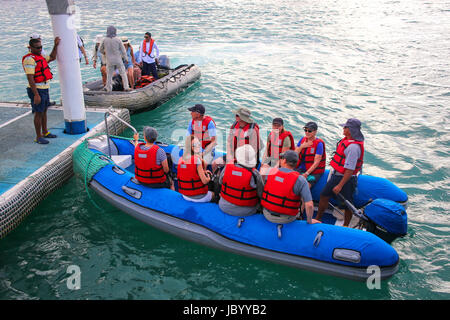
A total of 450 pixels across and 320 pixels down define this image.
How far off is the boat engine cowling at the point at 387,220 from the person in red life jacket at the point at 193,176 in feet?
6.30

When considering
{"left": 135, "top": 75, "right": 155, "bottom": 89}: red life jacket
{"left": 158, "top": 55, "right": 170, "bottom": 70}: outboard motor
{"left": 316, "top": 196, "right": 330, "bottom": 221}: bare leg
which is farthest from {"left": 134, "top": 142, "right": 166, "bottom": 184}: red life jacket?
{"left": 158, "top": 55, "right": 170, "bottom": 70}: outboard motor

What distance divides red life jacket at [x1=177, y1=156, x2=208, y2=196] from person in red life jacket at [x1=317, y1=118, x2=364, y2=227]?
1563mm

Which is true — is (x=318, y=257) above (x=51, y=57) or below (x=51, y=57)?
below

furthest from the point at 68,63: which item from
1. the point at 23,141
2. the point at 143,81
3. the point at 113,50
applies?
the point at 143,81

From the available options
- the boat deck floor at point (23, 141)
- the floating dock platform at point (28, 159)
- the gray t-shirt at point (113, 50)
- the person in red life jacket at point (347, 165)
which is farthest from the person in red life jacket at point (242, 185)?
the gray t-shirt at point (113, 50)

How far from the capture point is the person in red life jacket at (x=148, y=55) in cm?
946

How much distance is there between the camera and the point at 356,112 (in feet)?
31.5

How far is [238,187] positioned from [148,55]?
21.4 ft

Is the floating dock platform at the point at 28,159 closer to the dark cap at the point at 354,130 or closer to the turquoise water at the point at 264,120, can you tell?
the turquoise water at the point at 264,120

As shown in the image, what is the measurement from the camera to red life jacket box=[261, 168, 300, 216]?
3.88 meters

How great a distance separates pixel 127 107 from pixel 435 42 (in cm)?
1576
